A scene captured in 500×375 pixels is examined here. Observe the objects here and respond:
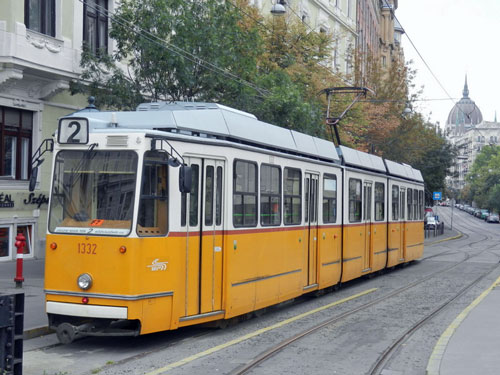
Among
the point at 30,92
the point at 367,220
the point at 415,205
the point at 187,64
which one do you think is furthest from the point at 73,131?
the point at 415,205

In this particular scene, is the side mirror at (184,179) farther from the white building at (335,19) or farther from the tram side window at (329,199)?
the white building at (335,19)

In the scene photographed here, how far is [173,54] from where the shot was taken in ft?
55.9

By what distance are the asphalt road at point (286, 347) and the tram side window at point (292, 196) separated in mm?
1703

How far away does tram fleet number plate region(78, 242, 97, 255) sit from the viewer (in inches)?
353

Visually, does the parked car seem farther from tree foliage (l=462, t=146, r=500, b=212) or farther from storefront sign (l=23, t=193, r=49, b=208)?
storefront sign (l=23, t=193, r=49, b=208)

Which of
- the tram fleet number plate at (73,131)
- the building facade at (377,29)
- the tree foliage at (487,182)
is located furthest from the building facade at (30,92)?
the tree foliage at (487,182)

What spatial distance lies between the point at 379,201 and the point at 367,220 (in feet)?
4.71

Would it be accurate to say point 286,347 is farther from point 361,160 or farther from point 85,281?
point 361,160

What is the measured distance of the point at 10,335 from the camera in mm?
6949

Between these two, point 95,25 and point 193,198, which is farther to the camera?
point 95,25

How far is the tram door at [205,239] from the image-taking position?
31.6ft

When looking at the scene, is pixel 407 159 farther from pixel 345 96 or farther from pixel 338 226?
pixel 338 226

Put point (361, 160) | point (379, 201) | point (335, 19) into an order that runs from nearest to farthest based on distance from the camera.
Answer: point (361, 160) → point (379, 201) → point (335, 19)

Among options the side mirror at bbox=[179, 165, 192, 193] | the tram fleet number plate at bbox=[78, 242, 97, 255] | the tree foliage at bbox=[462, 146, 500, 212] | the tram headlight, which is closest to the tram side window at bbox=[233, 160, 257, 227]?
the side mirror at bbox=[179, 165, 192, 193]
